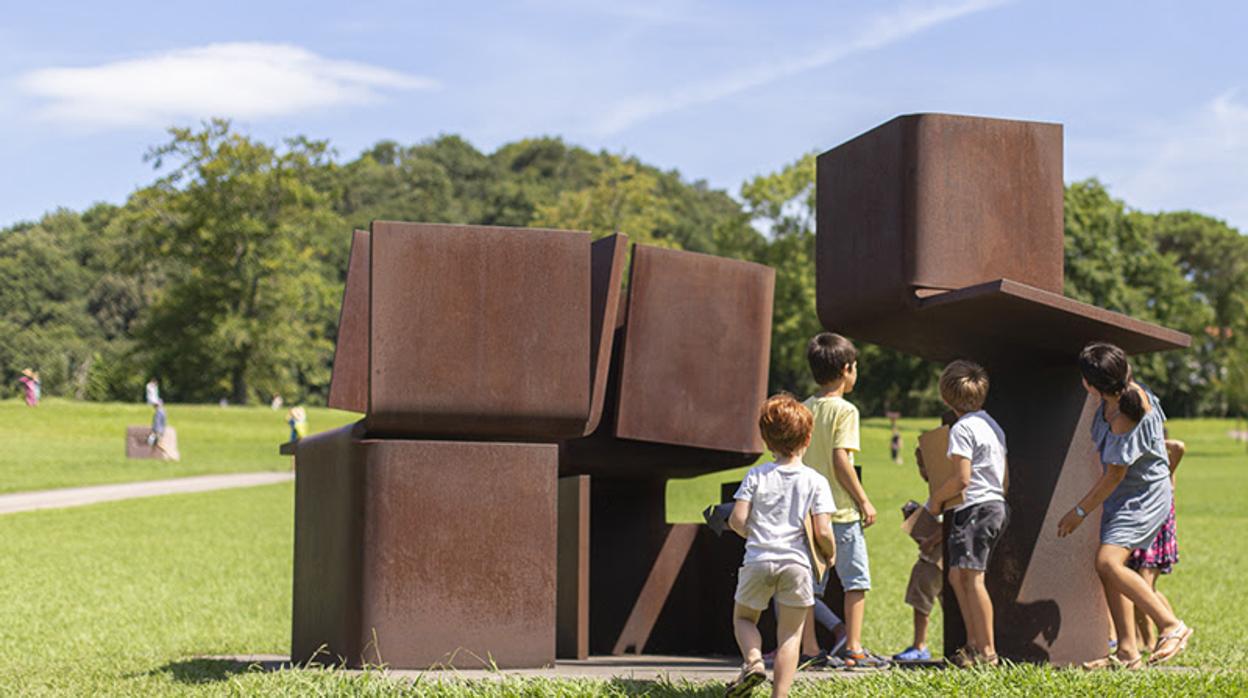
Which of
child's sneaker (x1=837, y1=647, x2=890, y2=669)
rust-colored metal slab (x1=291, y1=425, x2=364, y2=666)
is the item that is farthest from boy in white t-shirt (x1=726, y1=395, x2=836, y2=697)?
rust-colored metal slab (x1=291, y1=425, x2=364, y2=666)

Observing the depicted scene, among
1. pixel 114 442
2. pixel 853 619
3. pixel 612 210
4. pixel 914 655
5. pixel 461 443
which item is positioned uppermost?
pixel 612 210

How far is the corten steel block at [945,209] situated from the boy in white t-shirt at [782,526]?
4.05ft

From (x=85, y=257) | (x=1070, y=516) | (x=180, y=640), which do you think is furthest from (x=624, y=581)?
(x=85, y=257)

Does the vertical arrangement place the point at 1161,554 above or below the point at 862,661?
above

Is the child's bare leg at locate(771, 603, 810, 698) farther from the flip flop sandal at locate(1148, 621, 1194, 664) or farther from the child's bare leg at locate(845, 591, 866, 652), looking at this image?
the flip flop sandal at locate(1148, 621, 1194, 664)

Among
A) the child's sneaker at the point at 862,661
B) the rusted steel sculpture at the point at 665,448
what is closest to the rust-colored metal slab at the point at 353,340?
the rusted steel sculpture at the point at 665,448

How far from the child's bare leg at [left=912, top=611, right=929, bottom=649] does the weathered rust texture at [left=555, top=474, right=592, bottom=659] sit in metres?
1.68

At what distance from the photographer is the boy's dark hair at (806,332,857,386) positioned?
6.86 meters

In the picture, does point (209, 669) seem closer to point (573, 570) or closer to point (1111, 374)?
point (573, 570)

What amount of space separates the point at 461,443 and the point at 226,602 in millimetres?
7099

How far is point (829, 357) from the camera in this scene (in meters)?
6.85

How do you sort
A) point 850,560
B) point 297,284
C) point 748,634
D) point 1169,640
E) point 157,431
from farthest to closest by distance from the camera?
point 297,284, point 157,431, point 1169,640, point 850,560, point 748,634

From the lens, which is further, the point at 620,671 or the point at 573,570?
the point at 573,570

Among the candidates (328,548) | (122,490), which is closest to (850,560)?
A: (328,548)
